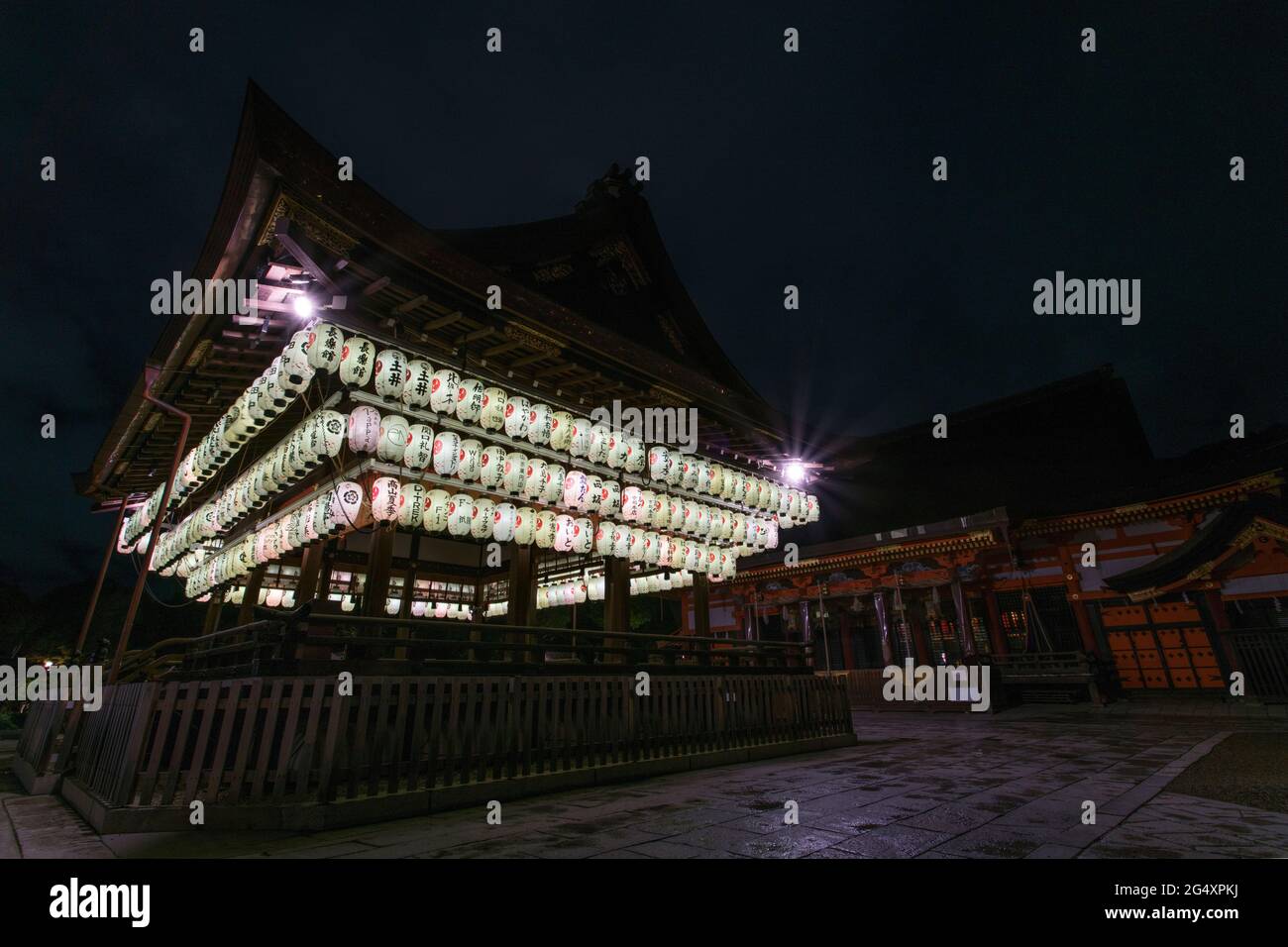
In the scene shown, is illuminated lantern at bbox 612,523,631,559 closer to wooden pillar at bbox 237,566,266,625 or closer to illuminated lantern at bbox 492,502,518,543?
illuminated lantern at bbox 492,502,518,543

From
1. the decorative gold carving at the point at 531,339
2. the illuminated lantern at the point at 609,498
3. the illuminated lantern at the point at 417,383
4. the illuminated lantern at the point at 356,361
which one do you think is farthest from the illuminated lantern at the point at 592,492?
the illuminated lantern at the point at 356,361

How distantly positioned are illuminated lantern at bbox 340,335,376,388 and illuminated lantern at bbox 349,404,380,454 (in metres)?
0.37

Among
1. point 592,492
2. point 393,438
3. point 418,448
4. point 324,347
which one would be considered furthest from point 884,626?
→ point 324,347

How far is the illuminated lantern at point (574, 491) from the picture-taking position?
9.52 meters

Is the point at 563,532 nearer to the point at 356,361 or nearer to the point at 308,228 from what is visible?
the point at 356,361

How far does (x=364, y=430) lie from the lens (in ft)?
23.7

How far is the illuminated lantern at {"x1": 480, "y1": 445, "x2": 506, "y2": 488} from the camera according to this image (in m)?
8.52

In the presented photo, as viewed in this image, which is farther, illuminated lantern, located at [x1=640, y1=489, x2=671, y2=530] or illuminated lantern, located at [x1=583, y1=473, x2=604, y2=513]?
illuminated lantern, located at [x1=640, y1=489, x2=671, y2=530]

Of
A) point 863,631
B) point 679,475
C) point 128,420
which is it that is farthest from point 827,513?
point 128,420

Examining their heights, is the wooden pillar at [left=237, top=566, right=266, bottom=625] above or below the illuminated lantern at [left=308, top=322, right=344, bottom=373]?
below

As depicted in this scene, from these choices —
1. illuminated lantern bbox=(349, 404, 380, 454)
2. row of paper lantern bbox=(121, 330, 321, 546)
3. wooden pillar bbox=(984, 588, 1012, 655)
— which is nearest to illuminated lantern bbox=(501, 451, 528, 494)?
illuminated lantern bbox=(349, 404, 380, 454)

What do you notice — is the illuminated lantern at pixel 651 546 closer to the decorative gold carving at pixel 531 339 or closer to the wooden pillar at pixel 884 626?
the decorative gold carving at pixel 531 339

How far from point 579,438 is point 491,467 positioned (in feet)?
5.27

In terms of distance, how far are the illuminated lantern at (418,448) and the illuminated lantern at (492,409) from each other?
813mm
